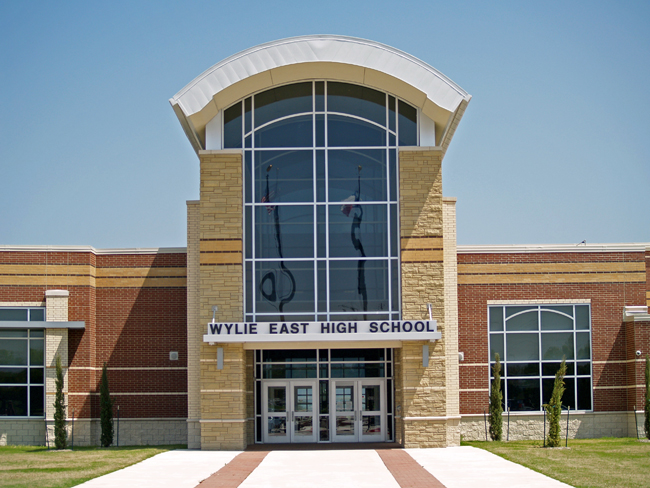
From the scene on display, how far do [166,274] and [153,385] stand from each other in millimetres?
3790

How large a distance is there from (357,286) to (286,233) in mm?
2621

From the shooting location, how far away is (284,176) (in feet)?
75.2

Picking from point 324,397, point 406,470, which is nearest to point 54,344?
point 324,397

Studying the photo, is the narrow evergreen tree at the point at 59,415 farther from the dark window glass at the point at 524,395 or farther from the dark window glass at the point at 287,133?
the dark window glass at the point at 524,395

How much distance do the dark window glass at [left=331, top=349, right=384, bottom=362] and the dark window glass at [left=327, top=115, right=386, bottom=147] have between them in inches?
261

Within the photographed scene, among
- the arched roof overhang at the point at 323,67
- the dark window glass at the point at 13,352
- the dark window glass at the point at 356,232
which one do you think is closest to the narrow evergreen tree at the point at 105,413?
the dark window glass at the point at 13,352

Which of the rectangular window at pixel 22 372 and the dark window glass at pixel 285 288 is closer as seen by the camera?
the dark window glass at pixel 285 288

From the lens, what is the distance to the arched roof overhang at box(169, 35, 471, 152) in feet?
73.1

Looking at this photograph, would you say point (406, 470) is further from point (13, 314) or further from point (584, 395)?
point (13, 314)

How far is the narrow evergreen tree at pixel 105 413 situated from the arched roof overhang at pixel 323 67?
29.9ft

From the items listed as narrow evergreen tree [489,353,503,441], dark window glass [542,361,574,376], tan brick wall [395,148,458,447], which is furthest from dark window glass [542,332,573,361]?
tan brick wall [395,148,458,447]

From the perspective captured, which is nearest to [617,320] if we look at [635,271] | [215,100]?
[635,271]

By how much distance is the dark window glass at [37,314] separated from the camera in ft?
84.3

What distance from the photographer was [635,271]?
86.8 ft
